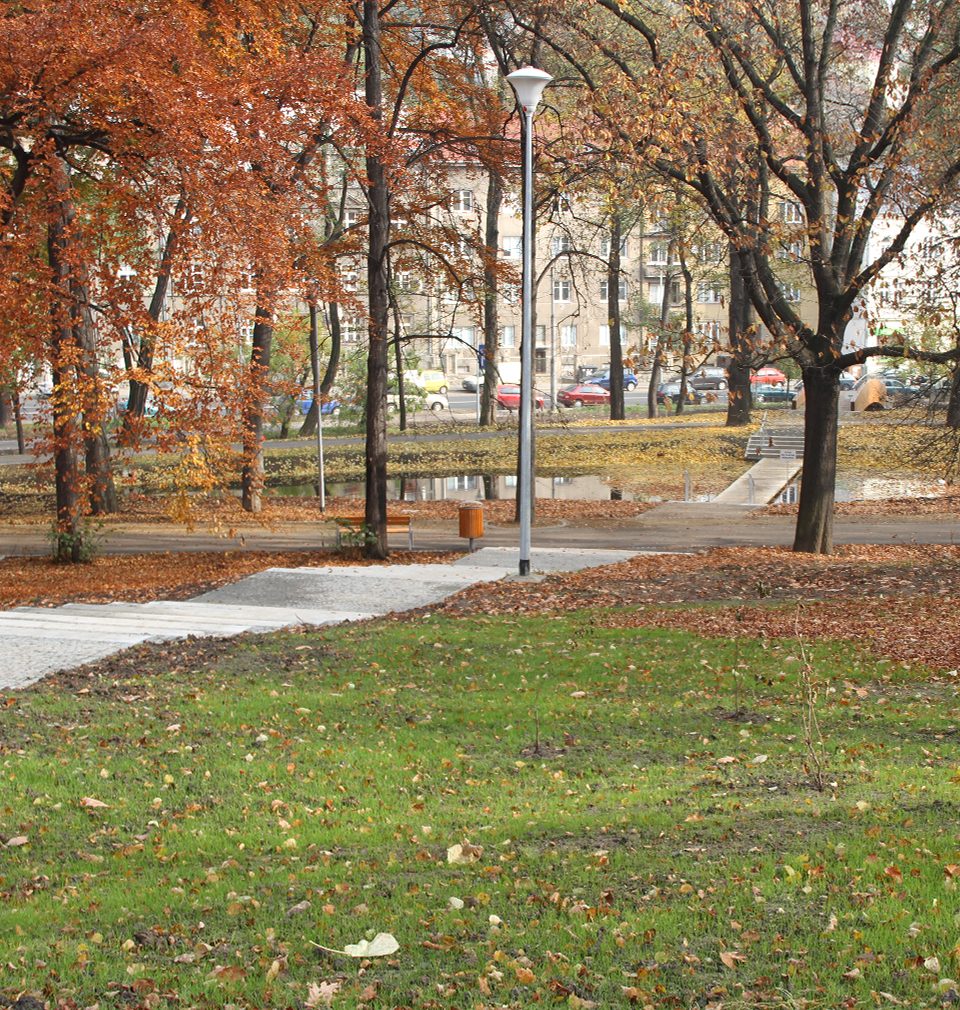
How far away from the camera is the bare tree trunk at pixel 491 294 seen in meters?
22.6

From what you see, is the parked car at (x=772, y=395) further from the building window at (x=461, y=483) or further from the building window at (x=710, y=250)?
the building window at (x=461, y=483)

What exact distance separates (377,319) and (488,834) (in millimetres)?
14605

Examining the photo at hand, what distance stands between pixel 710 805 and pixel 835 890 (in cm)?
163

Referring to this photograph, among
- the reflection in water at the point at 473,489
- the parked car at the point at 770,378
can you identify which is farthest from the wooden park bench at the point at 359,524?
the parked car at the point at 770,378

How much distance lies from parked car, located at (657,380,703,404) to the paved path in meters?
41.4

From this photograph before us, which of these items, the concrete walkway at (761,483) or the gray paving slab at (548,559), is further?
the concrete walkway at (761,483)

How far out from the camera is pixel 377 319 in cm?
2020

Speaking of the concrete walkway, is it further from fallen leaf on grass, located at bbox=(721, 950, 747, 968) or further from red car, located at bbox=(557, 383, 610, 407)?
red car, located at bbox=(557, 383, 610, 407)

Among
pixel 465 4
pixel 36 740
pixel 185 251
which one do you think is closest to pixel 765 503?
pixel 465 4

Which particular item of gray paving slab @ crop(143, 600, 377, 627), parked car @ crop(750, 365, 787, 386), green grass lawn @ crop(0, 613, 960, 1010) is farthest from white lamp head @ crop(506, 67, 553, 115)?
parked car @ crop(750, 365, 787, 386)

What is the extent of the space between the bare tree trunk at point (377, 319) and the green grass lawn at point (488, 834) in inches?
369

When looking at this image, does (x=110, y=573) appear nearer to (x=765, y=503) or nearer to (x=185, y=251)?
(x=185, y=251)

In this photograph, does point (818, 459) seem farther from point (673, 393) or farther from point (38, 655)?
point (673, 393)

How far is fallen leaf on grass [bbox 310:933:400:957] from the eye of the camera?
4727 millimetres
